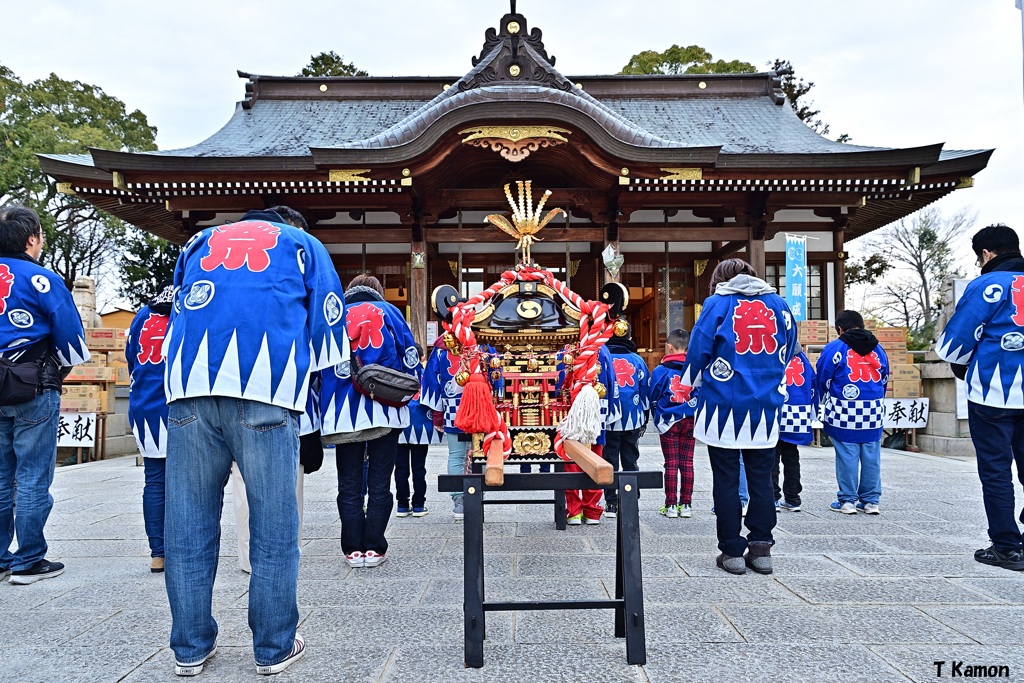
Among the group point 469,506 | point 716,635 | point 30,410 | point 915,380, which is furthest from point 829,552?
point 915,380

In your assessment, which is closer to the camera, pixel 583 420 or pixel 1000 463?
pixel 583 420

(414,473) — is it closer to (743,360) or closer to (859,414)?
(743,360)

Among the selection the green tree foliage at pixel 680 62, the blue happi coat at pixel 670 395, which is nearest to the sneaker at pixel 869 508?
the blue happi coat at pixel 670 395

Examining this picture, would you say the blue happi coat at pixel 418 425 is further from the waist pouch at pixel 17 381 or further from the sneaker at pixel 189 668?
the sneaker at pixel 189 668

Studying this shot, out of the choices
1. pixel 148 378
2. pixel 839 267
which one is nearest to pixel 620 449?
pixel 148 378

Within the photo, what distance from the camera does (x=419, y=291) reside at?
11273 mm

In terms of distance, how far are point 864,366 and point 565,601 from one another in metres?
3.98

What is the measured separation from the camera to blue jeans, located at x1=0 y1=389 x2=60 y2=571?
3.53 m

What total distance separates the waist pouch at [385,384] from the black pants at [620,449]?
6.51ft

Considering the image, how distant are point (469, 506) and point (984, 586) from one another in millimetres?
2842

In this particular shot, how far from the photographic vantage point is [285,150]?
12883 mm

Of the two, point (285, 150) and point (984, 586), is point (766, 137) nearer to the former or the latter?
point (285, 150)

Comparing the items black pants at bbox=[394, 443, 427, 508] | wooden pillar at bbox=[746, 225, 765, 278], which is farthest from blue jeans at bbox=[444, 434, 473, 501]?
wooden pillar at bbox=[746, 225, 765, 278]

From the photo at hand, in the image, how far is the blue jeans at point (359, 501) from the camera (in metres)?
3.73
